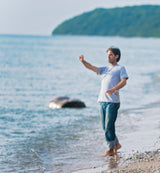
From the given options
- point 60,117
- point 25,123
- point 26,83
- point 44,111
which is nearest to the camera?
point 25,123

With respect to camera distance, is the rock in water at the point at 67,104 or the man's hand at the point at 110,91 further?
the rock in water at the point at 67,104

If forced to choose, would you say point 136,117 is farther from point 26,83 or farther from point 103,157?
point 26,83

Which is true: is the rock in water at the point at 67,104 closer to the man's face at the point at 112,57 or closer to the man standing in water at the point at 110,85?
the man standing in water at the point at 110,85

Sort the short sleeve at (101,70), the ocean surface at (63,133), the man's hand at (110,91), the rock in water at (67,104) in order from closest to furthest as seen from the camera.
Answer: the man's hand at (110,91) < the short sleeve at (101,70) < the ocean surface at (63,133) < the rock in water at (67,104)

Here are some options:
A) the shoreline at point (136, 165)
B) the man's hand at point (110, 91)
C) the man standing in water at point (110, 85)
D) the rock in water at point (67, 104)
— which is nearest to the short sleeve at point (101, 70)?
the man standing in water at point (110, 85)

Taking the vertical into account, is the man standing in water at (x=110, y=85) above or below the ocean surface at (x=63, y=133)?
above

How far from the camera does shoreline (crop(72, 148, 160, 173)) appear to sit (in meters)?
6.35

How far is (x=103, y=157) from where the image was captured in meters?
7.79

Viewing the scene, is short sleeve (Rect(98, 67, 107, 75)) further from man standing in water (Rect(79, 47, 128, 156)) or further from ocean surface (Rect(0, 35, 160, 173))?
ocean surface (Rect(0, 35, 160, 173))

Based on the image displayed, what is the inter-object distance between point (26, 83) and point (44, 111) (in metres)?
10.8

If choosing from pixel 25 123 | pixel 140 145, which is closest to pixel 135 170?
pixel 140 145

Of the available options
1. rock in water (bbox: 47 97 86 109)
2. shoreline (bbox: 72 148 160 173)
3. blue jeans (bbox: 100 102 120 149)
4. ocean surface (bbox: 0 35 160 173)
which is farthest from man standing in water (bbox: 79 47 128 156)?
rock in water (bbox: 47 97 86 109)

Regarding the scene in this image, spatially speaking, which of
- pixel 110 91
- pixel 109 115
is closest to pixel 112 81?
pixel 110 91

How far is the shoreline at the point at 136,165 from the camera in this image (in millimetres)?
6354
